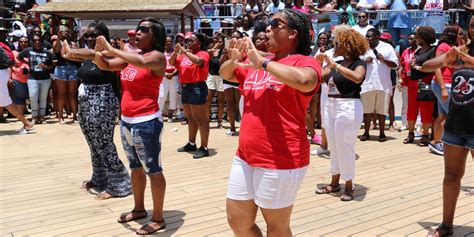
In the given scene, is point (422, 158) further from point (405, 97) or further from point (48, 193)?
point (48, 193)

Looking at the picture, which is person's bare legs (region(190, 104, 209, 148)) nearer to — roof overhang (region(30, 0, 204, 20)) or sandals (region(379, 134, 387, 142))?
sandals (region(379, 134, 387, 142))

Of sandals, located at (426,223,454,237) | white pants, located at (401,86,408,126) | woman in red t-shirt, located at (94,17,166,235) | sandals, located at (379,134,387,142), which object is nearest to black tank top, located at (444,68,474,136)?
sandals, located at (426,223,454,237)

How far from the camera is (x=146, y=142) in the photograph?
4.23 m

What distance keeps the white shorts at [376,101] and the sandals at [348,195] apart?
3954 millimetres

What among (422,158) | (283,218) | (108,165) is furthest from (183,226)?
(422,158)

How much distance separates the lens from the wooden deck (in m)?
4.46

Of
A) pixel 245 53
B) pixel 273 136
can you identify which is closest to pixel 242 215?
pixel 273 136

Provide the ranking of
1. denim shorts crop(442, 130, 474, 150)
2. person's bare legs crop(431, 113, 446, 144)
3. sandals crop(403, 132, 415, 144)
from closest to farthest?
denim shorts crop(442, 130, 474, 150) < person's bare legs crop(431, 113, 446, 144) < sandals crop(403, 132, 415, 144)

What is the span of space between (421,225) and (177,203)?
2.47 metres

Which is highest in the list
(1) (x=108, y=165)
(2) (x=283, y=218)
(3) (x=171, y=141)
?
(2) (x=283, y=218)

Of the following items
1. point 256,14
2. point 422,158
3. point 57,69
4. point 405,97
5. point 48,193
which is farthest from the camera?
point 256,14

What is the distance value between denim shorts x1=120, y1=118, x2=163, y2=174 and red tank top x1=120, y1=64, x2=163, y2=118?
0.35 feet

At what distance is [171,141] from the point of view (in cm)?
901

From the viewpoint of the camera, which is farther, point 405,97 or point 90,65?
point 405,97
